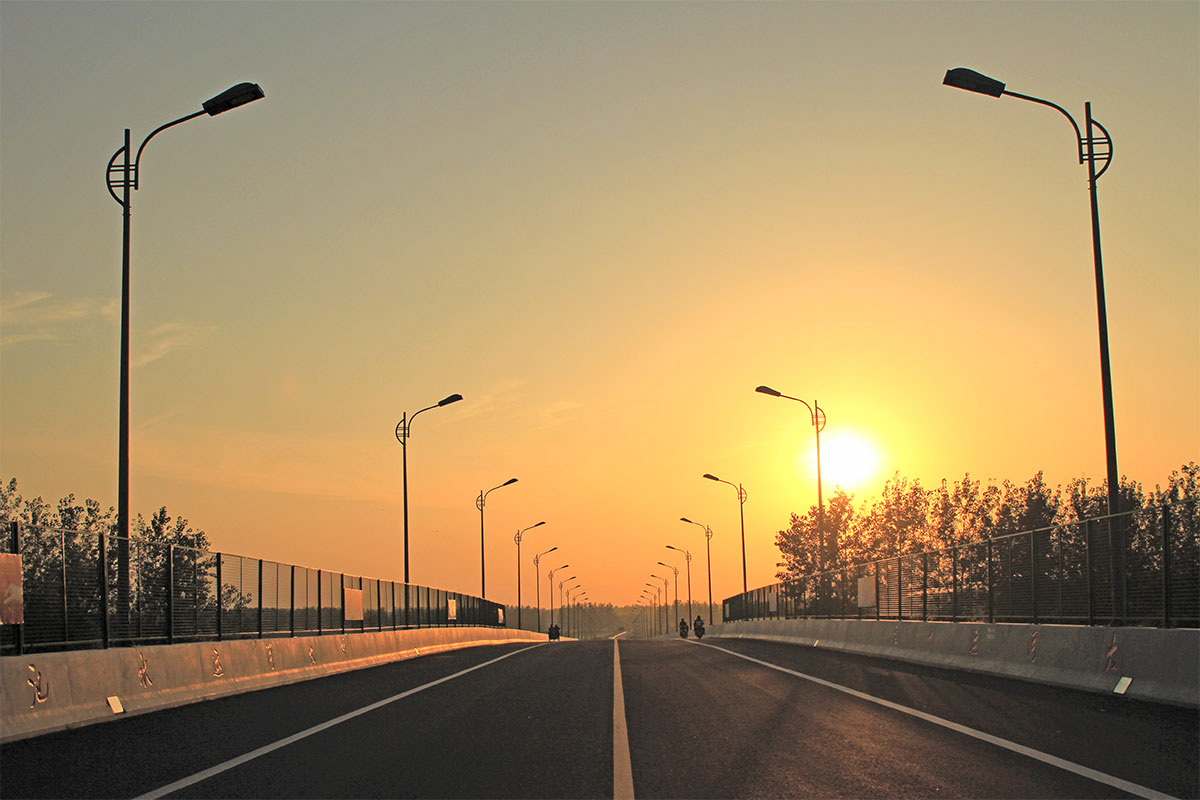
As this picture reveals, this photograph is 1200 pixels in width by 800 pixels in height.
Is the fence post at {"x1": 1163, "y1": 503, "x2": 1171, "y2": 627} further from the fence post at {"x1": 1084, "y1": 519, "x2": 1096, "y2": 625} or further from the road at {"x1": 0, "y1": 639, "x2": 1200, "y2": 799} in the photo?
the fence post at {"x1": 1084, "y1": 519, "x2": 1096, "y2": 625}

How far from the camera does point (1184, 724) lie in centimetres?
1188

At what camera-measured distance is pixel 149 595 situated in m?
18.4

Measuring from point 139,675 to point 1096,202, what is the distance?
687 inches

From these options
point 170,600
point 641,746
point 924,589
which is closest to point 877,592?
Answer: point 924,589

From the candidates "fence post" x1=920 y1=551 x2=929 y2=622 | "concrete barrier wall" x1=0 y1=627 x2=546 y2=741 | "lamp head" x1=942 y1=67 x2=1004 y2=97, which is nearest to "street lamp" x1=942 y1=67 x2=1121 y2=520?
"lamp head" x1=942 y1=67 x2=1004 y2=97

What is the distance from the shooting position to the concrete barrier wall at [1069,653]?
13812 millimetres

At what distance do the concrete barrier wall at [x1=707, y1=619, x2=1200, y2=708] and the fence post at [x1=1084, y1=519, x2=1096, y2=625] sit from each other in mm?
557

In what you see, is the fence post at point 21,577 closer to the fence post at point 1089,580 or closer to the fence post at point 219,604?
the fence post at point 219,604

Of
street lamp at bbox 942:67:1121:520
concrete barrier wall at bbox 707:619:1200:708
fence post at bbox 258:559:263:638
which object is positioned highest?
street lamp at bbox 942:67:1121:520

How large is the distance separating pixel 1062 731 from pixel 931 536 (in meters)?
108

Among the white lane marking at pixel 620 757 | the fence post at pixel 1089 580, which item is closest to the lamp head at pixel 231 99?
the white lane marking at pixel 620 757

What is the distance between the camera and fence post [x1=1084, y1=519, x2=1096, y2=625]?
17.5 metres

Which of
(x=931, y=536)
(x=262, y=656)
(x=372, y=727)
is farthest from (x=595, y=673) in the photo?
(x=931, y=536)

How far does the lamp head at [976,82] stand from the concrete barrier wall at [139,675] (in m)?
15.7
